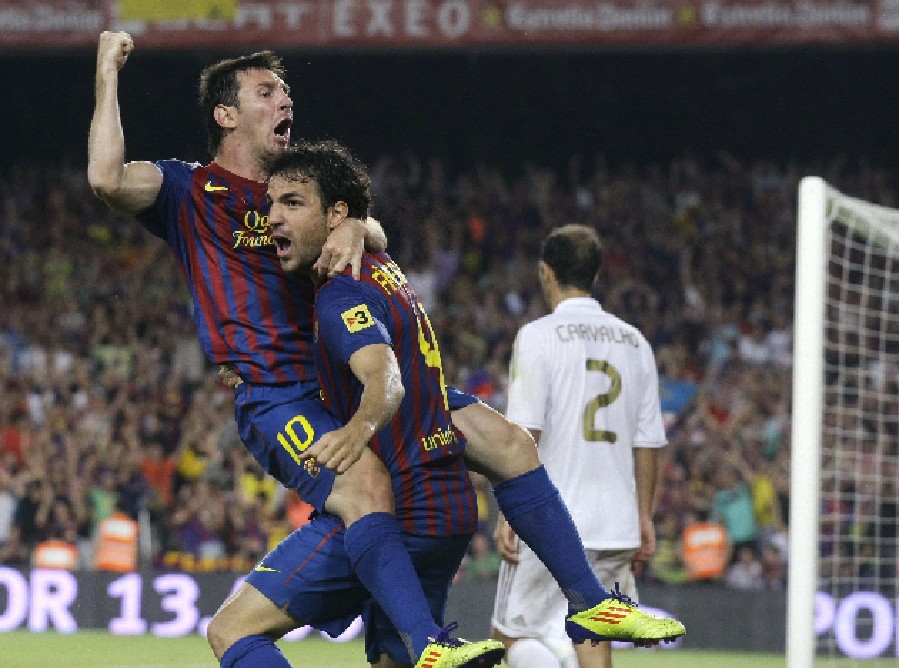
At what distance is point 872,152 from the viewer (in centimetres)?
1900

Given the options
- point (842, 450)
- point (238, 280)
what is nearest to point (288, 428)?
point (238, 280)

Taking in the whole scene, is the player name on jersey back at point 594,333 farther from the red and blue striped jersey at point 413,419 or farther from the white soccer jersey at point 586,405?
the red and blue striped jersey at point 413,419

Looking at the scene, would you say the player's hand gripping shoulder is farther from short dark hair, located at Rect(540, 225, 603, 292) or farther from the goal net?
short dark hair, located at Rect(540, 225, 603, 292)

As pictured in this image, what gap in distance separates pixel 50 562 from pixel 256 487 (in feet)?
5.97

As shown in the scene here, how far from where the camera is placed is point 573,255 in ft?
19.9

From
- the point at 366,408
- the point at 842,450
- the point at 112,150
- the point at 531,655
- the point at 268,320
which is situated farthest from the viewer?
the point at 842,450

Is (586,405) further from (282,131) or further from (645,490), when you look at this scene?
(282,131)

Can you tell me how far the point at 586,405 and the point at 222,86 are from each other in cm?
193

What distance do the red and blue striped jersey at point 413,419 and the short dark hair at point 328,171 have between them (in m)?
0.20

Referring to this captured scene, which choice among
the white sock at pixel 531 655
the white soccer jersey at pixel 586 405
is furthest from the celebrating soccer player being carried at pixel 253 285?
the white sock at pixel 531 655

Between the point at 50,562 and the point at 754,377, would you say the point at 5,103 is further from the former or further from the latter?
the point at 754,377

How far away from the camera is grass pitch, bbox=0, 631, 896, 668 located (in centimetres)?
978

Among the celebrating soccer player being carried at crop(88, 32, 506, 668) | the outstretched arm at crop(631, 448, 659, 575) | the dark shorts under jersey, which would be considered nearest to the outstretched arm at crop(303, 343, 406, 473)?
the celebrating soccer player being carried at crop(88, 32, 506, 668)

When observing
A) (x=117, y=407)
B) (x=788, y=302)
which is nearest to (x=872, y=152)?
(x=788, y=302)
